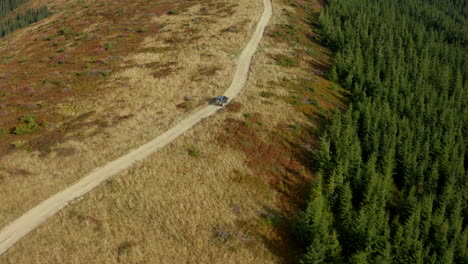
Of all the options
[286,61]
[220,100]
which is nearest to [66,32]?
[286,61]

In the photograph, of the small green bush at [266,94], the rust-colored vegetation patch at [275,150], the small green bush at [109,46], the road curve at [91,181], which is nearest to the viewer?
the road curve at [91,181]

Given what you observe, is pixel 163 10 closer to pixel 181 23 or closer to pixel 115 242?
pixel 181 23

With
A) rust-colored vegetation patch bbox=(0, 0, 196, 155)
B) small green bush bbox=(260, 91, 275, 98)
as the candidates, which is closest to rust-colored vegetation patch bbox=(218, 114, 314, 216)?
small green bush bbox=(260, 91, 275, 98)

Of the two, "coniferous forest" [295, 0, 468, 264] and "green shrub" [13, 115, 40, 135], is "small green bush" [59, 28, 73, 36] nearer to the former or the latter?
"green shrub" [13, 115, 40, 135]

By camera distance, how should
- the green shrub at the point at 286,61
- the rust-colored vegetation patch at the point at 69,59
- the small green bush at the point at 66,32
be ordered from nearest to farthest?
the rust-colored vegetation patch at the point at 69,59, the green shrub at the point at 286,61, the small green bush at the point at 66,32

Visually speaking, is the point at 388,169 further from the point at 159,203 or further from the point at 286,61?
the point at 286,61

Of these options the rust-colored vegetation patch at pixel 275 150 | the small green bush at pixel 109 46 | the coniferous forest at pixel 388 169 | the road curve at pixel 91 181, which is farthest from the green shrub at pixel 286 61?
the small green bush at pixel 109 46

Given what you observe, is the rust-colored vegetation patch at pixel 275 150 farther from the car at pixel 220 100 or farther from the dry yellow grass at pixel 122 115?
the dry yellow grass at pixel 122 115

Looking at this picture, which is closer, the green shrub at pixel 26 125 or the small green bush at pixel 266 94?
the green shrub at pixel 26 125
